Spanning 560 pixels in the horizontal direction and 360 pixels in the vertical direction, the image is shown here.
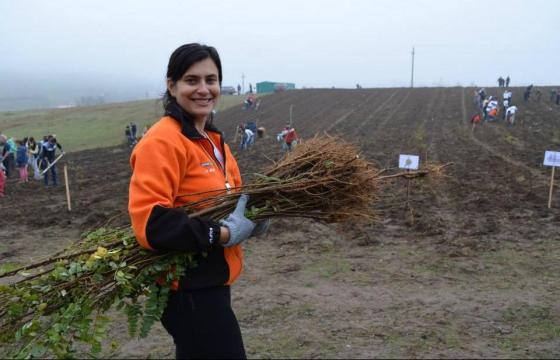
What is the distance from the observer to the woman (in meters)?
1.70

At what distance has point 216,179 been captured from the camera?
199cm

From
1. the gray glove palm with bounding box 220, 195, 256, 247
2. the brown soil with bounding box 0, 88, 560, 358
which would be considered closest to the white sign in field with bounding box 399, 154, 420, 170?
the brown soil with bounding box 0, 88, 560, 358

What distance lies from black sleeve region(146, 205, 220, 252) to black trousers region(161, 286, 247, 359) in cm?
23

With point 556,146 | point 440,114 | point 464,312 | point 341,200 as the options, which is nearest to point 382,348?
point 464,312

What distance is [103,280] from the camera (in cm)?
201

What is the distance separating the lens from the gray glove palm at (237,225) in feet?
6.23

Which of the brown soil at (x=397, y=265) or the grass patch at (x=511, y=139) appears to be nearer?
the brown soil at (x=397, y=265)

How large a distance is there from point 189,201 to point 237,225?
0.22 metres

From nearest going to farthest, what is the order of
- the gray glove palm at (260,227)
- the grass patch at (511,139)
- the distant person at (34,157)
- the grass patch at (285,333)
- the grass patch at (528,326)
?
the gray glove palm at (260,227) < the grass patch at (285,333) < the grass patch at (528,326) < the distant person at (34,157) < the grass patch at (511,139)

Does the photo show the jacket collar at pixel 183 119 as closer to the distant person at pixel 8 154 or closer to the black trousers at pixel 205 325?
the black trousers at pixel 205 325

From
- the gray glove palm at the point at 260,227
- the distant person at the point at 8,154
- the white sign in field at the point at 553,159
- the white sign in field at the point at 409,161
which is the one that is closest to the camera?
the gray glove palm at the point at 260,227

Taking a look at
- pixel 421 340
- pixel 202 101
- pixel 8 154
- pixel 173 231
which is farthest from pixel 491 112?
pixel 173 231

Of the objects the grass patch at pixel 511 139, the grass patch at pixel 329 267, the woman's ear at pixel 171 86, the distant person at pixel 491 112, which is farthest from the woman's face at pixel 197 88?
the distant person at pixel 491 112

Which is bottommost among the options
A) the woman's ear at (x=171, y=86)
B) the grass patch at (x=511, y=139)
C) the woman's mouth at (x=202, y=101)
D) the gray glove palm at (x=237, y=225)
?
the grass patch at (x=511, y=139)
